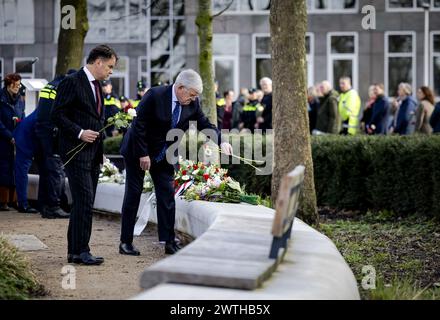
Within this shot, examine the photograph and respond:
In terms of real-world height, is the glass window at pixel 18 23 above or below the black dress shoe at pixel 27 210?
above

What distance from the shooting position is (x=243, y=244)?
23.0ft

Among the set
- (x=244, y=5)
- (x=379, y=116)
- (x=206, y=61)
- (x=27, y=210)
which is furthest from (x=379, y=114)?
(x=244, y=5)

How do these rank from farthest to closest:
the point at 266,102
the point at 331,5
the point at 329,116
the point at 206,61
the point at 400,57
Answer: the point at 331,5
the point at 400,57
the point at 266,102
the point at 329,116
the point at 206,61

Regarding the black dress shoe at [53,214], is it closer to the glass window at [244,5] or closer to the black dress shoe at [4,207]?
the black dress shoe at [4,207]

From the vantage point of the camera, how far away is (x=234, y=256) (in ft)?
21.2

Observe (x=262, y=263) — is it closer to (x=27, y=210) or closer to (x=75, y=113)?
(x=75, y=113)

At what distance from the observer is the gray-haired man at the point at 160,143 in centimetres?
959

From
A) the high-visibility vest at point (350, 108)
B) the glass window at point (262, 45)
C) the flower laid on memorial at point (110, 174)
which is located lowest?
the flower laid on memorial at point (110, 174)

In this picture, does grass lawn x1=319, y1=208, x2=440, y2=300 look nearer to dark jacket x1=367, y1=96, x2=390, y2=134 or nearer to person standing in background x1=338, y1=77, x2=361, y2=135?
dark jacket x1=367, y1=96, x2=390, y2=134

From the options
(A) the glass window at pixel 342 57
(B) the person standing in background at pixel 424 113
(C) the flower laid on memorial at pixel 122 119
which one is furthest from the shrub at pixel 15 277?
(A) the glass window at pixel 342 57

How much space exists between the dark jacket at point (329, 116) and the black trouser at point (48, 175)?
300 inches

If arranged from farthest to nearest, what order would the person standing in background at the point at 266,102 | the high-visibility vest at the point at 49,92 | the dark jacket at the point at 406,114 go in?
the person standing in background at the point at 266,102 < the dark jacket at the point at 406,114 < the high-visibility vest at the point at 49,92

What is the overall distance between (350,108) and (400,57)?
46.9 ft

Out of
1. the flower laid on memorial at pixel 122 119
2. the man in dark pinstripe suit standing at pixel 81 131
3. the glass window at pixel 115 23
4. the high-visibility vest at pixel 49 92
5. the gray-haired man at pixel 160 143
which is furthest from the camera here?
the glass window at pixel 115 23
